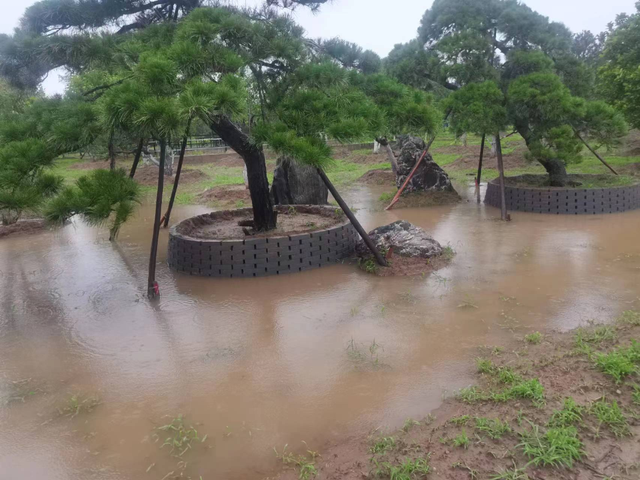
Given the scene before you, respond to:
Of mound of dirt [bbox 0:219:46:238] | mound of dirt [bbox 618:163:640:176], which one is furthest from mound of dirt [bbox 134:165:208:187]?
mound of dirt [bbox 618:163:640:176]

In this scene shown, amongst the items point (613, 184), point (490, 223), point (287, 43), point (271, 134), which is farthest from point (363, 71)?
point (613, 184)

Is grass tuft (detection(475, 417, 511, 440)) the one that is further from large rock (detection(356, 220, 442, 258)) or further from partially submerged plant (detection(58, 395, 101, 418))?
large rock (detection(356, 220, 442, 258))

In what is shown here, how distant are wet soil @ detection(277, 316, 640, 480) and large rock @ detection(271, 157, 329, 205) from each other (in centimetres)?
689

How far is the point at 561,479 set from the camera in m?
2.45

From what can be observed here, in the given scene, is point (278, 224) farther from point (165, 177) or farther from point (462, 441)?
point (165, 177)

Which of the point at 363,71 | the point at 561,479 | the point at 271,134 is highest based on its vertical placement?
the point at 363,71

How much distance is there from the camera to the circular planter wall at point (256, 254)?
6027mm

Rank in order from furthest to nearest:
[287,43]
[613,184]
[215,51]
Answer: [613,184] → [287,43] → [215,51]

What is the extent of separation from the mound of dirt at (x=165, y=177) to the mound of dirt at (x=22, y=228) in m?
6.69

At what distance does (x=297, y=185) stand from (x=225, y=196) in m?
2.75

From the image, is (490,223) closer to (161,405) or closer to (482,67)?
(482,67)

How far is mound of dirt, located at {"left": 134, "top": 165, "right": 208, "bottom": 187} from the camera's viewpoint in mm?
16297

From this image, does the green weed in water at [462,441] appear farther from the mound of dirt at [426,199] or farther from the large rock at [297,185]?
the mound of dirt at [426,199]

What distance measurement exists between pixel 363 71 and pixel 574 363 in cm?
448
